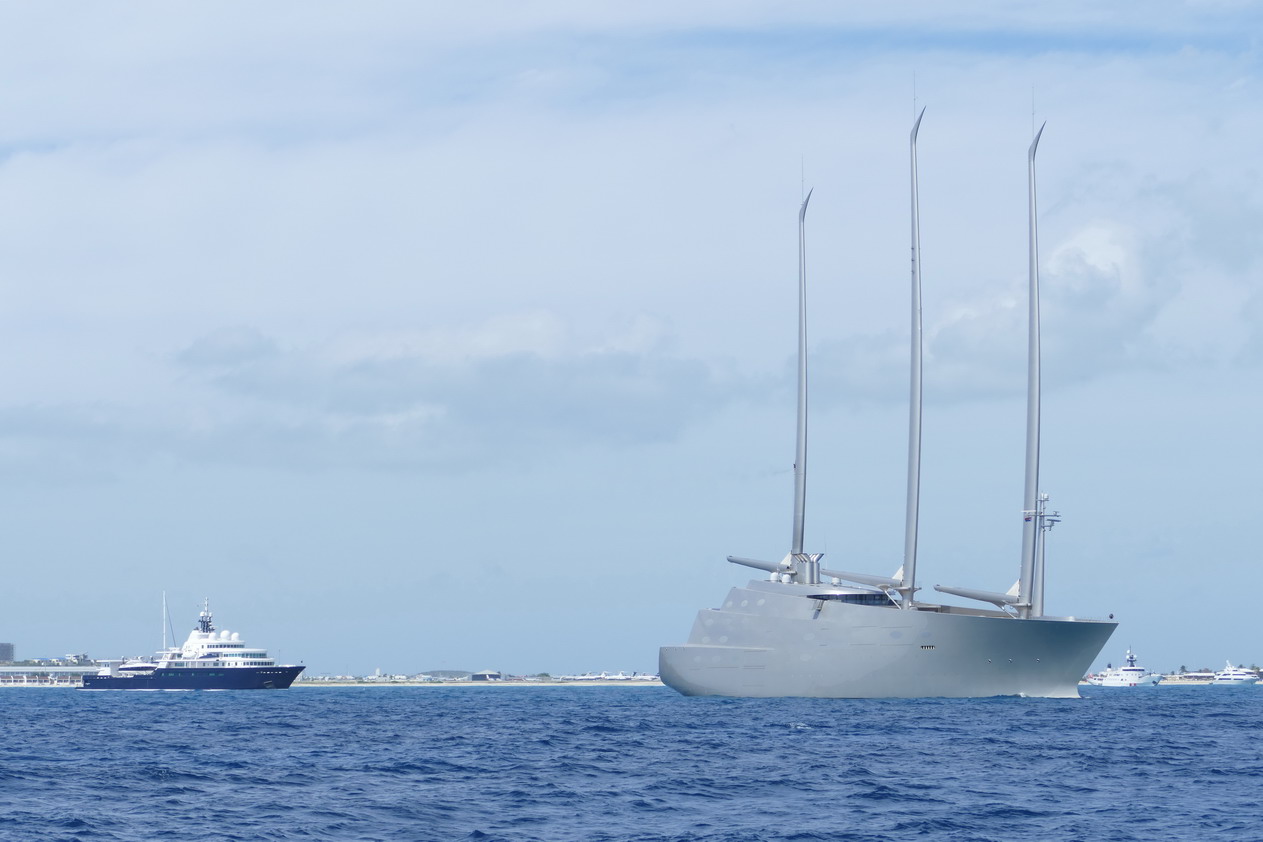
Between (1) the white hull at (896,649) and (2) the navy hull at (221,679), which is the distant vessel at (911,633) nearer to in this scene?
(1) the white hull at (896,649)

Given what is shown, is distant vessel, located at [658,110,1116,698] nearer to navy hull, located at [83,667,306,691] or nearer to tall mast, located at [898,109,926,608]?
tall mast, located at [898,109,926,608]

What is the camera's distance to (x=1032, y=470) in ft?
229

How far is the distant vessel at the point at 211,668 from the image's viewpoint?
13975 cm

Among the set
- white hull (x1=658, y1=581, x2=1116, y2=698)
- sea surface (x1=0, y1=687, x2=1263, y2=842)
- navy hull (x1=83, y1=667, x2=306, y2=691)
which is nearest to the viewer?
sea surface (x1=0, y1=687, x2=1263, y2=842)

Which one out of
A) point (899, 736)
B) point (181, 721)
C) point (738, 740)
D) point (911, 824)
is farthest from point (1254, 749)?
point (181, 721)

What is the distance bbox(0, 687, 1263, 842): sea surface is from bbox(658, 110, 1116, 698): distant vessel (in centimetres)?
478

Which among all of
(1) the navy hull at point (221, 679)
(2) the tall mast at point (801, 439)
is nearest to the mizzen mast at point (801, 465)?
(2) the tall mast at point (801, 439)

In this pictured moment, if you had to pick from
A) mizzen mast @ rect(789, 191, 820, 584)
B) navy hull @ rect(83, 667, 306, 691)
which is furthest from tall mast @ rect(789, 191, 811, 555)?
navy hull @ rect(83, 667, 306, 691)

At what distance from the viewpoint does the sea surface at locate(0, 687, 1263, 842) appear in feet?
95.7

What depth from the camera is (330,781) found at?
37188 mm

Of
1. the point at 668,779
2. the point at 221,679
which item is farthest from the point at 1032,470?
the point at 221,679

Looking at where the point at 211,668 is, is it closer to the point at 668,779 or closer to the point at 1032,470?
the point at 1032,470

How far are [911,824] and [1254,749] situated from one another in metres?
23.2

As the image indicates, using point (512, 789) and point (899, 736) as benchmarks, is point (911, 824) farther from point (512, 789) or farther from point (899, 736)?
point (899, 736)
